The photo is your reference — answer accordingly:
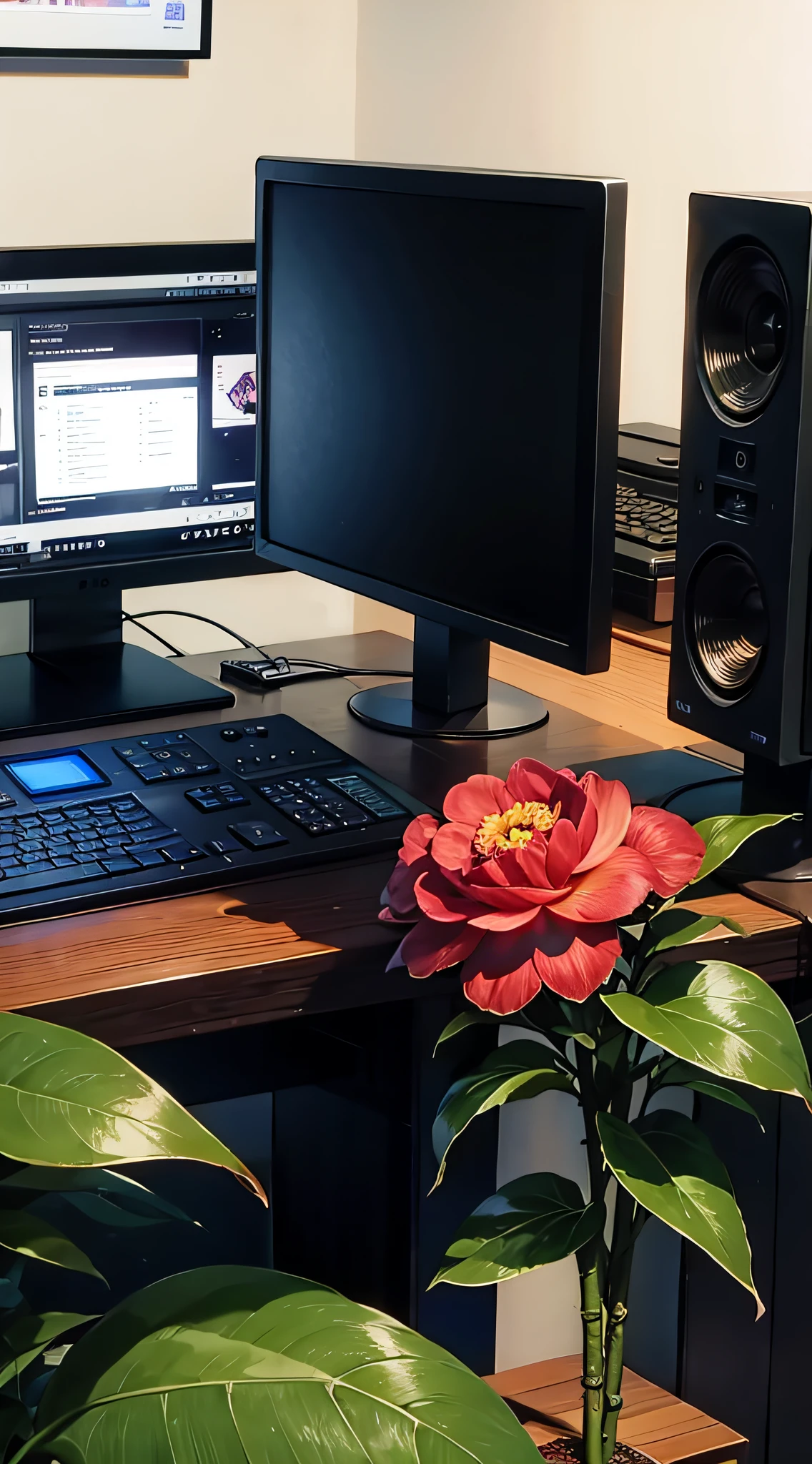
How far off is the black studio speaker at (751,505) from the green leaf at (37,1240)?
1.74ft

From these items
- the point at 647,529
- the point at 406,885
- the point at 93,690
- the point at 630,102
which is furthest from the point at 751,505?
the point at 630,102

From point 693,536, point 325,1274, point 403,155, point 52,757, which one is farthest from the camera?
point 403,155

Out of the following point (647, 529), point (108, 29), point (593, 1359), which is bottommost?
point (593, 1359)

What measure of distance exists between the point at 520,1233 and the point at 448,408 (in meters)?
0.67

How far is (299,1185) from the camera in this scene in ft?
4.84

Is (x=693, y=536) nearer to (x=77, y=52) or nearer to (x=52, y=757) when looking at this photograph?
(x=52, y=757)

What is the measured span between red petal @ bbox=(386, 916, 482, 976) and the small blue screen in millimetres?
391

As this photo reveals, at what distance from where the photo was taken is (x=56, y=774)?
1.19 metres

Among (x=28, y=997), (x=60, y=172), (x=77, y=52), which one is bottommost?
(x=28, y=997)

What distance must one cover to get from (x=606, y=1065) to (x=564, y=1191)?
0.09 meters

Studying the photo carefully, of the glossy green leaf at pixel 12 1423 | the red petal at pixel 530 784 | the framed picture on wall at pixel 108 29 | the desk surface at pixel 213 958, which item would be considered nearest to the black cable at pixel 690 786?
the desk surface at pixel 213 958

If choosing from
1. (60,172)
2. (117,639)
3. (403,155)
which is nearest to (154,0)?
(60,172)

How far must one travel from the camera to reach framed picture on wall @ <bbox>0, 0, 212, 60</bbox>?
5.87 ft

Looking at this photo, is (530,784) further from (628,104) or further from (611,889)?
(628,104)
